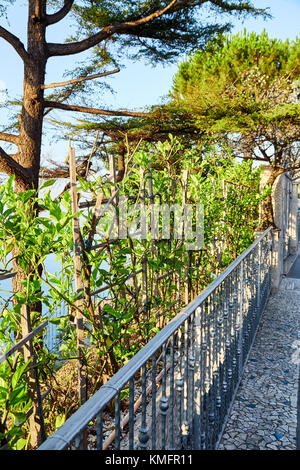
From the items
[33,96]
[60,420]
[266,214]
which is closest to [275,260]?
[266,214]

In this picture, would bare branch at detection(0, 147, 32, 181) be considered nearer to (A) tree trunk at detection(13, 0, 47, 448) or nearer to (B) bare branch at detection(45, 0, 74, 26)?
(A) tree trunk at detection(13, 0, 47, 448)

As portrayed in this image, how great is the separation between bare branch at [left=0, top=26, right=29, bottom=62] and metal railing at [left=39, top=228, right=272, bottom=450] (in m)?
5.62

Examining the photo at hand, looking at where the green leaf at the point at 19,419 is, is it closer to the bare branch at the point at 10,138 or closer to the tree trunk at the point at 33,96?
the tree trunk at the point at 33,96

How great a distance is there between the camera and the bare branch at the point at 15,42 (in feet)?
21.2

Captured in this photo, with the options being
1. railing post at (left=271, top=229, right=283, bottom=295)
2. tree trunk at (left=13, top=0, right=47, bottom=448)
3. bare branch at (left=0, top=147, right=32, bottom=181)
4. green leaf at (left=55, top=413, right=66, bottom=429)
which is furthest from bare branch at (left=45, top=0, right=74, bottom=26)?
green leaf at (left=55, top=413, right=66, bottom=429)

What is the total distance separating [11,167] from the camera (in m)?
5.82

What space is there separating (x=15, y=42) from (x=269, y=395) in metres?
6.86

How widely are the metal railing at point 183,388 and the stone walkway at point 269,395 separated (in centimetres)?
14

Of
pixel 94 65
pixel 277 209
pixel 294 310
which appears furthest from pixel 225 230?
pixel 94 65

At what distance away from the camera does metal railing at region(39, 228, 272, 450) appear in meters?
1.06

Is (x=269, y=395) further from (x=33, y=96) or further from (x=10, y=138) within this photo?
(x=33, y=96)

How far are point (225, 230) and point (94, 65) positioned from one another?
576 cm

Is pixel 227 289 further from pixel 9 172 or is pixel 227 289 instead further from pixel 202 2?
pixel 202 2

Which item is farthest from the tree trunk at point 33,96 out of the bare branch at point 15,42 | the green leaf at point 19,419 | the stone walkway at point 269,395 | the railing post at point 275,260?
the green leaf at point 19,419
